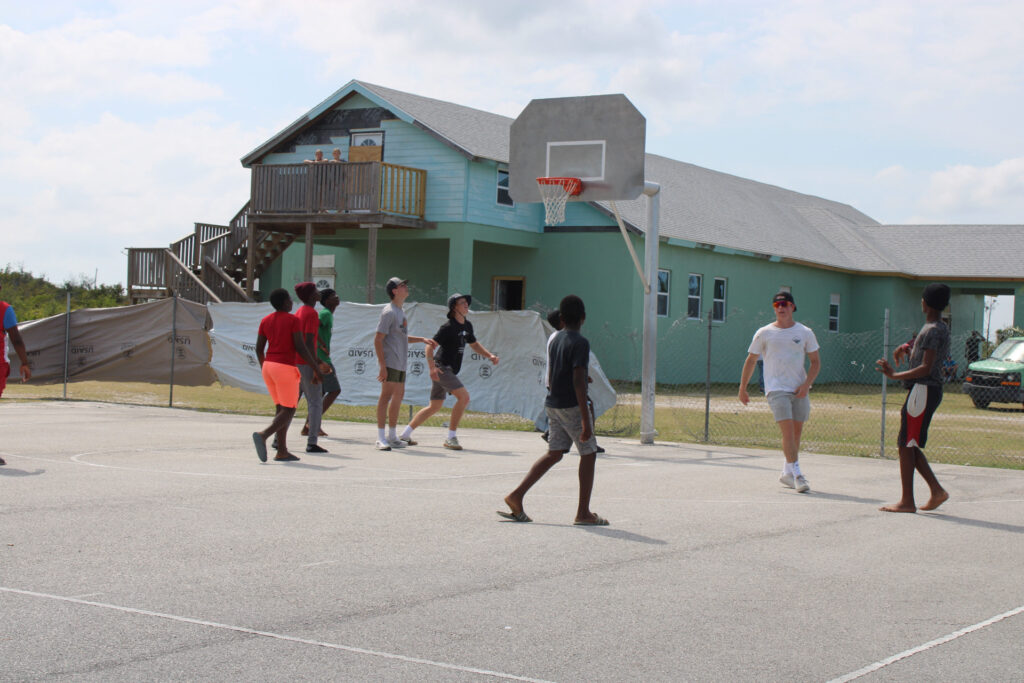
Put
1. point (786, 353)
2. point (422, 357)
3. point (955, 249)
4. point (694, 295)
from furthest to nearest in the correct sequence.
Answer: point (955, 249)
point (694, 295)
point (422, 357)
point (786, 353)

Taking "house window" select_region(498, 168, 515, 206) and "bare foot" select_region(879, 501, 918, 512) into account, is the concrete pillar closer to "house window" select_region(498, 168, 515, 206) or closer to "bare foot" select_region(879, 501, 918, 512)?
"house window" select_region(498, 168, 515, 206)

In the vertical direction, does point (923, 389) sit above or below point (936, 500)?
above

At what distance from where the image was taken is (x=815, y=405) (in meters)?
26.0

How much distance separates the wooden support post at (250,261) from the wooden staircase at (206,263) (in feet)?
0.40

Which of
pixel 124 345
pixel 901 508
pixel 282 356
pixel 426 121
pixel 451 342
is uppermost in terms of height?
pixel 426 121

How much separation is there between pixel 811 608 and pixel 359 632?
7.78ft

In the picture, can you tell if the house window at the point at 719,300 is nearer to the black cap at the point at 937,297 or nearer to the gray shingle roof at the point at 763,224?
the gray shingle roof at the point at 763,224

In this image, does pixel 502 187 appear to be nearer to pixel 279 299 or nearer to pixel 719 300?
pixel 719 300

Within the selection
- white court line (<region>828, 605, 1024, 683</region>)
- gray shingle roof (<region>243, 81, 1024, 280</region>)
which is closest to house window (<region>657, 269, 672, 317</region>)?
gray shingle roof (<region>243, 81, 1024, 280</region>)

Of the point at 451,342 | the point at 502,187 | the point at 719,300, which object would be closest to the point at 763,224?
the point at 719,300

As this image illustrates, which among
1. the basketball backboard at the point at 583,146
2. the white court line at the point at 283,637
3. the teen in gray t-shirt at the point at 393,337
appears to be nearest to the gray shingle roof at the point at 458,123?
the basketball backboard at the point at 583,146

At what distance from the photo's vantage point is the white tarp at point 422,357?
18453mm

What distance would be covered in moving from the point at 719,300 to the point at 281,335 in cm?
2392

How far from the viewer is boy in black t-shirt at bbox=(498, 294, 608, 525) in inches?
326
